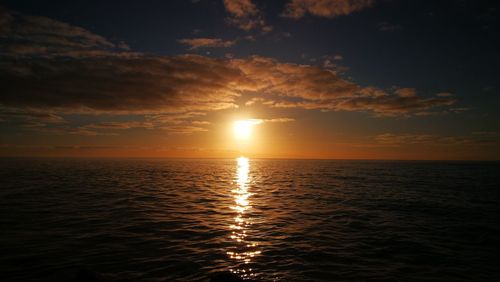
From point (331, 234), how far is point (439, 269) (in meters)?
5.57

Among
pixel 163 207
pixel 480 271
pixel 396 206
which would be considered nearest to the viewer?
pixel 480 271

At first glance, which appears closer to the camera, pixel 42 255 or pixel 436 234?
pixel 42 255

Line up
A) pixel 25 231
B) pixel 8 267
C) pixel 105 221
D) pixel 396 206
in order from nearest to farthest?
pixel 8 267, pixel 25 231, pixel 105 221, pixel 396 206

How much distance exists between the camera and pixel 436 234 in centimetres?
1634

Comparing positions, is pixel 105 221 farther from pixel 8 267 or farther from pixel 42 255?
pixel 8 267

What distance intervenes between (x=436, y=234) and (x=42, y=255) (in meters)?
20.0

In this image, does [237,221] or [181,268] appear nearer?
[181,268]

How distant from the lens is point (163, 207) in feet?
77.6

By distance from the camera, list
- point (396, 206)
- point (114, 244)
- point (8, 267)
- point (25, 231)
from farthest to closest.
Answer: point (396, 206) < point (25, 231) < point (114, 244) < point (8, 267)

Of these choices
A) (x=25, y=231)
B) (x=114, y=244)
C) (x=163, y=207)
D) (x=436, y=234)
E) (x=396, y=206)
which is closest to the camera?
(x=114, y=244)

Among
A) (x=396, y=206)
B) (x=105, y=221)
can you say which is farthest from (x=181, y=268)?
(x=396, y=206)

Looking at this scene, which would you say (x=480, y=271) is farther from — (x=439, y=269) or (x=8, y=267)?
(x=8, y=267)

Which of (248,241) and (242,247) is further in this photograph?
(248,241)

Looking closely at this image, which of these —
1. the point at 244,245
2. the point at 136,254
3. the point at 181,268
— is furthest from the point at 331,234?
the point at 136,254
